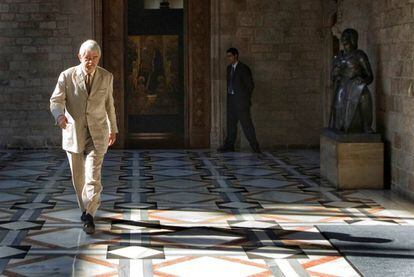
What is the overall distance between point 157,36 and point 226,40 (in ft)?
4.04

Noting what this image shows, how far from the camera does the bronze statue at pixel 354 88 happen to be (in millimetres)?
9734

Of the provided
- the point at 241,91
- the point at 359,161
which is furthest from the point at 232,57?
the point at 359,161

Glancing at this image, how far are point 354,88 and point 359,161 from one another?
3.00 feet

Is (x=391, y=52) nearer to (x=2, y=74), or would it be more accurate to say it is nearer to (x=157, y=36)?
(x=157, y=36)

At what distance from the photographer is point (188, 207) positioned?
26.9 ft

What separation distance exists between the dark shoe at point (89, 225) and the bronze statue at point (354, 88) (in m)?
4.02

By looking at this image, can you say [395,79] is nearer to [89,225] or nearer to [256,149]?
[89,225]

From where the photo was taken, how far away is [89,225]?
676cm

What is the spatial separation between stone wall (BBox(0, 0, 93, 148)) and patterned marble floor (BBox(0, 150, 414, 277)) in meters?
2.29

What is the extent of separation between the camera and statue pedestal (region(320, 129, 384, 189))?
9.45 m

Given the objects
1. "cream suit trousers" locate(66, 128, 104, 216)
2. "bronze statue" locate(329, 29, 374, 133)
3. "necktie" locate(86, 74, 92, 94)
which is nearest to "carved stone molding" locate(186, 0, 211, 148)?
"bronze statue" locate(329, 29, 374, 133)

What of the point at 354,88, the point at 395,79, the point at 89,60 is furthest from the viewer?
the point at 354,88

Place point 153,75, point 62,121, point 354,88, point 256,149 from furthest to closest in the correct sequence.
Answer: point 153,75
point 256,149
point 354,88
point 62,121

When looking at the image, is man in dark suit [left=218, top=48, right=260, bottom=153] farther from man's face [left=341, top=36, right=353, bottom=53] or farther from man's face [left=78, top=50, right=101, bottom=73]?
man's face [left=78, top=50, right=101, bottom=73]
